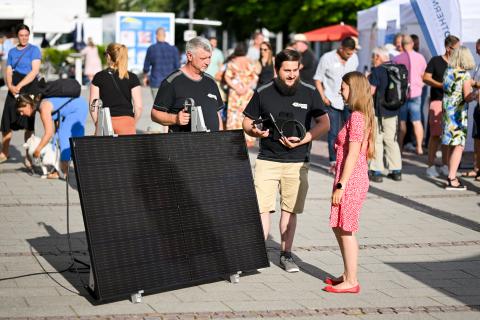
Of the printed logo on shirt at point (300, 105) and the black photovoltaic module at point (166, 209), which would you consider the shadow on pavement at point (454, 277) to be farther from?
the printed logo on shirt at point (300, 105)

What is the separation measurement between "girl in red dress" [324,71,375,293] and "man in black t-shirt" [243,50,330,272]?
0.62 metres

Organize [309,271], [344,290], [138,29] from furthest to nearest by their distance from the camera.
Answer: [138,29], [309,271], [344,290]

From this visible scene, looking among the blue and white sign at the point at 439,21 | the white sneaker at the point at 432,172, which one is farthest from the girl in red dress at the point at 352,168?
the blue and white sign at the point at 439,21

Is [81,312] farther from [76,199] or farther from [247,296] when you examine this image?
[76,199]

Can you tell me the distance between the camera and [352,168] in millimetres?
7461

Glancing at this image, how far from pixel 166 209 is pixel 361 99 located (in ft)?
5.20

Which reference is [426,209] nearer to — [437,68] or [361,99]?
[437,68]

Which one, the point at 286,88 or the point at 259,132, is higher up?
the point at 286,88

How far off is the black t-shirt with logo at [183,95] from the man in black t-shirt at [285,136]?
0.37 metres

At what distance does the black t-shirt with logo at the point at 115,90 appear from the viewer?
11.3 m

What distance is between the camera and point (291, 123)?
806 centimetres

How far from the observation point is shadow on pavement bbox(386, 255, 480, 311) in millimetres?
7586

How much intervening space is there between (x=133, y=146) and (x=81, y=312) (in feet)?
4.01

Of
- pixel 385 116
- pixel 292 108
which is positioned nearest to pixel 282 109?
pixel 292 108
